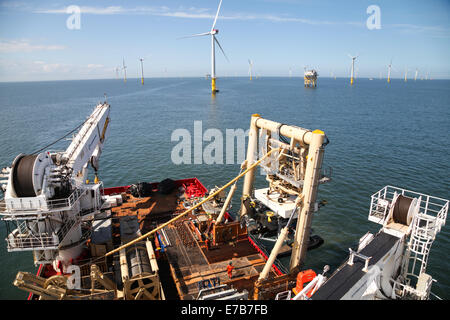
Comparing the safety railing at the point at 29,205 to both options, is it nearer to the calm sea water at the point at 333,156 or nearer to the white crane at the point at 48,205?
the white crane at the point at 48,205

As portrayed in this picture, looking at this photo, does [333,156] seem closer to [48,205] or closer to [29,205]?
[48,205]

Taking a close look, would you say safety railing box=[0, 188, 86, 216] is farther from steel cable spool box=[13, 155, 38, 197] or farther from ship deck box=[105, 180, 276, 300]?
ship deck box=[105, 180, 276, 300]

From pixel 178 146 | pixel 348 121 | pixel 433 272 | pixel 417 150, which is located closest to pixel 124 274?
pixel 433 272

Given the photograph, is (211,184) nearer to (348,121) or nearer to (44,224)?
(44,224)

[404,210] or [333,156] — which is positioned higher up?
[404,210]

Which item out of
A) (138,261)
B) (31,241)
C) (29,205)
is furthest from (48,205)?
(138,261)
